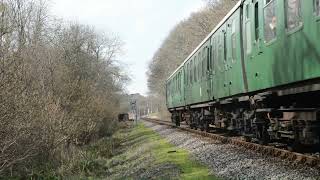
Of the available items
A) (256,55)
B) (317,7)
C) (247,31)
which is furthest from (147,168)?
(317,7)

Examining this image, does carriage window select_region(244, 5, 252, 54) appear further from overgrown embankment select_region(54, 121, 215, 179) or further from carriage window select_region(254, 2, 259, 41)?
overgrown embankment select_region(54, 121, 215, 179)

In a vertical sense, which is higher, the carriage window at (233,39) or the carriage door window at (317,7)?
the carriage window at (233,39)

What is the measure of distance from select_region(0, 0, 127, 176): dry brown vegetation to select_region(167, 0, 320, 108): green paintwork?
564 cm

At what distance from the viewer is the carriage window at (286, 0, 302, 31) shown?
26.6 feet

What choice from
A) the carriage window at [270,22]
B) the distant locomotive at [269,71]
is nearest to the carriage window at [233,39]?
the distant locomotive at [269,71]

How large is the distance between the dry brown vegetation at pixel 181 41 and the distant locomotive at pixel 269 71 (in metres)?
25.1

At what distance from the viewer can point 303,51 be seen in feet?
26.5

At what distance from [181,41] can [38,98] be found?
5013 centimetres

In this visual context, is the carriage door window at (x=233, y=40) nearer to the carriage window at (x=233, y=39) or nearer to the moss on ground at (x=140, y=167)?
the carriage window at (x=233, y=39)

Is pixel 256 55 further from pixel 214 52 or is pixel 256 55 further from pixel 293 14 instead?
pixel 214 52

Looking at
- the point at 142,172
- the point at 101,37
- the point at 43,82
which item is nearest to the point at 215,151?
the point at 142,172

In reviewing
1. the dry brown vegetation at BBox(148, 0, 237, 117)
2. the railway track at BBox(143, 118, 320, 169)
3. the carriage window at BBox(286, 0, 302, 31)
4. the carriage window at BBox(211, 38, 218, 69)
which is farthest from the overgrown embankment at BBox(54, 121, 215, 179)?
the dry brown vegetation at BBox(148, 0, 237, 117)

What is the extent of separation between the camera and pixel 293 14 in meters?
8.40

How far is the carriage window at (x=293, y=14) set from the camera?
8098 mm
